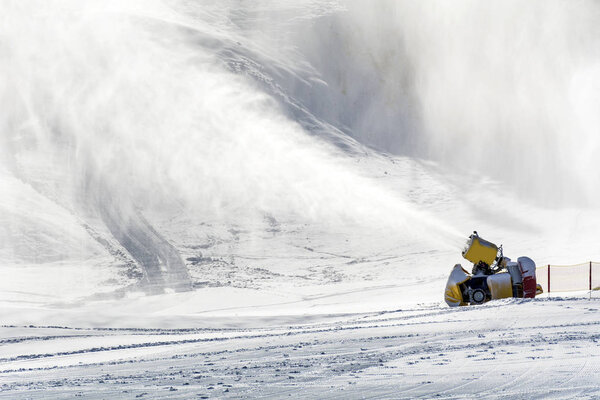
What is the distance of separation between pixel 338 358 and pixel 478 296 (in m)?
7.74

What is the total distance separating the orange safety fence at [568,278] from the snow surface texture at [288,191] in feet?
10.5

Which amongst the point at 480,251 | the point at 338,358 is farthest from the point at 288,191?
the point at 338,358

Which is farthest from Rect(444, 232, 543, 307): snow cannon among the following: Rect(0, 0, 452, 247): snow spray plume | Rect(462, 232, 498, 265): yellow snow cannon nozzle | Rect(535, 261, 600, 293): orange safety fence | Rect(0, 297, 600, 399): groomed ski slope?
Rect(0, 0, 452, 247): snow spray plume

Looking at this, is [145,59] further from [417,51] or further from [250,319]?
[250,319]

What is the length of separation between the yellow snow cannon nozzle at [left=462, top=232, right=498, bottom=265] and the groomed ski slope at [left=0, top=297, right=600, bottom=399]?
68.1 inches

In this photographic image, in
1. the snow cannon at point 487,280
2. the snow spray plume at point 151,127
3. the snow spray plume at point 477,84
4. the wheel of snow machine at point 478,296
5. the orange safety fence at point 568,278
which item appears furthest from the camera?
the snow spray plume at point 477,84

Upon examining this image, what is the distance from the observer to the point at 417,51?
186ft

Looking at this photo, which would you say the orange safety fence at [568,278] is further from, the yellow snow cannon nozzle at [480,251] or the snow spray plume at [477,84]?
the snow spray plume at [477,84]

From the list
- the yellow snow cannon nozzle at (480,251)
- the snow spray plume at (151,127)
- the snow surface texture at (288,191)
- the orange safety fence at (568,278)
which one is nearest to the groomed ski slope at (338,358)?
the snow surface texture at (288,191)

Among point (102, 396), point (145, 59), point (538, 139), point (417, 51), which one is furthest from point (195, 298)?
point (417, 51)

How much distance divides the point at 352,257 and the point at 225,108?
15.1 meters

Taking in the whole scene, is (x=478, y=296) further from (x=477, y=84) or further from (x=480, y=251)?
(x=477, y=84)

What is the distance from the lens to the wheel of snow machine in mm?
19297

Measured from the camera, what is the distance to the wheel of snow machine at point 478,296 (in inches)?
760
